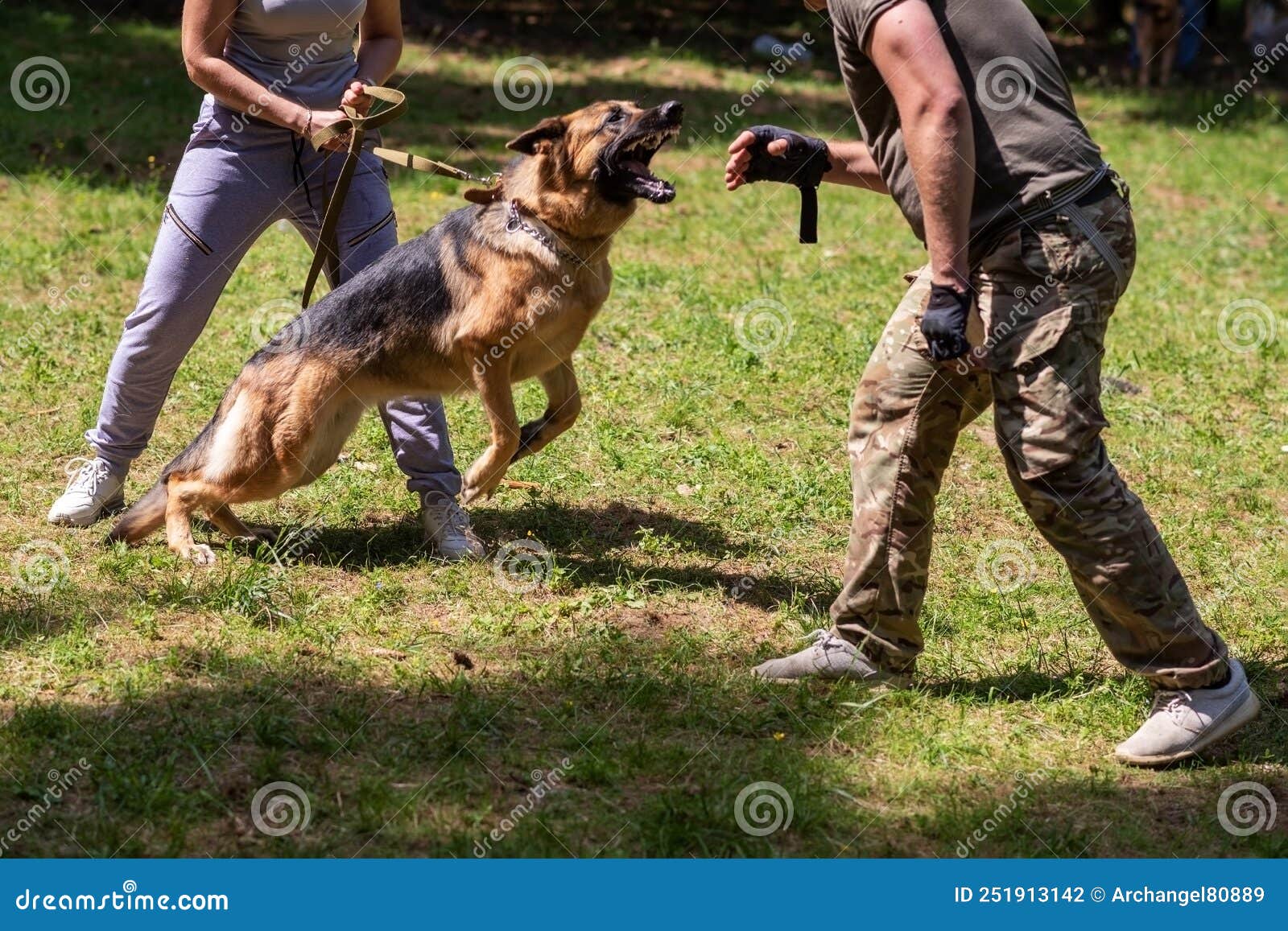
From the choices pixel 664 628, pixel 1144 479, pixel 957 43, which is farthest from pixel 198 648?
pixel 1144 479

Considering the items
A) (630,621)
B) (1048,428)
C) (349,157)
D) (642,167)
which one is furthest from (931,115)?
(349,157)

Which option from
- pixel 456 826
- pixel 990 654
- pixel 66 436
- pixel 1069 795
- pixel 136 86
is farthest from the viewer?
pixel 136 86

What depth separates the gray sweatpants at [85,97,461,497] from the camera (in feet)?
16.9

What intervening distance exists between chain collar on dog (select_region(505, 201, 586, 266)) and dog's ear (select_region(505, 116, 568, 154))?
0.78 ft

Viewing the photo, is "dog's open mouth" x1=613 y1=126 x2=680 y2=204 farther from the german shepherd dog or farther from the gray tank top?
the gray tank top

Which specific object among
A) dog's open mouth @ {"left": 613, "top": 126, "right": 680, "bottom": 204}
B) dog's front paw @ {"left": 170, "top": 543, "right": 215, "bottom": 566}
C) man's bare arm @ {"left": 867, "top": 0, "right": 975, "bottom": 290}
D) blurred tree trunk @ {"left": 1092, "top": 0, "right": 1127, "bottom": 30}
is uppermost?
blurred tree trunk @ {"left": 1092, "top": 0, "right": 1127, "bottom": 30}

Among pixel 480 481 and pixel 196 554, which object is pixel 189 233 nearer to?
pixel 196 554

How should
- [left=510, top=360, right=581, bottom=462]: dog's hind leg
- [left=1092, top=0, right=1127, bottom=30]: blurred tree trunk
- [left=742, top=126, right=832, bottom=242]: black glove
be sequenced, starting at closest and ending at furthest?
[left=742, top=126, right=832, bottom=242]: black glove < [left=510, top=360, right=581, bottom=462]: dog's hind leg < [left=1092, top=0, right=1127, bottom=30]: blurred tree trunk

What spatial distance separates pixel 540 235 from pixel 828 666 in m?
2.08

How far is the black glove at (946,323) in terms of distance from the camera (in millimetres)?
3803

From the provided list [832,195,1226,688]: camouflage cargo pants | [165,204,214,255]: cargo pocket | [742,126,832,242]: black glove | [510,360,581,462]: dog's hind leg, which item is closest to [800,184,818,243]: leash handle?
[742,126,832,242]: black glove

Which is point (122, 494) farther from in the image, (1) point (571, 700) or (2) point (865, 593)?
(2) point (865, 593)

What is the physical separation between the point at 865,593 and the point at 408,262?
7.64 feet

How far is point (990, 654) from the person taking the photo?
491 cm
